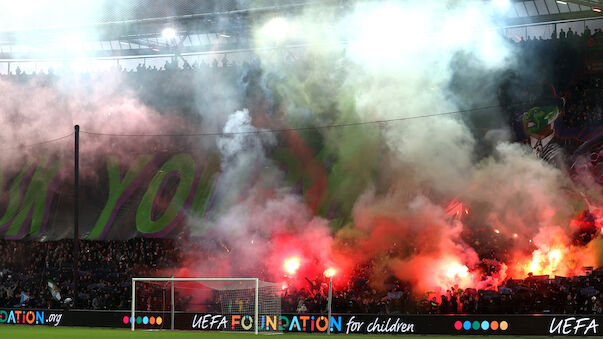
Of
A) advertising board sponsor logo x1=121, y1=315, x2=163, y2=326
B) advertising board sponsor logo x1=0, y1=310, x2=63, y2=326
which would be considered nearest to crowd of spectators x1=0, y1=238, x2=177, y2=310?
advertising board sponsor logo x1=0, y1=310, x2=63, y2=326

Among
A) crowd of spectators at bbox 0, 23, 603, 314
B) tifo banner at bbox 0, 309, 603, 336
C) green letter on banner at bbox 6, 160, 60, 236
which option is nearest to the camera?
tifo banner at bbox 0, 309, 603, 336

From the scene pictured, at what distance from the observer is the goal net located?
74.9ft

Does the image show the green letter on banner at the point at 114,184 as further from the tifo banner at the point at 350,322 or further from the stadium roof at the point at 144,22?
the tifo banner at the point at 350,322

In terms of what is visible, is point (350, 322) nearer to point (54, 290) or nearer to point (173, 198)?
point (173, 198)

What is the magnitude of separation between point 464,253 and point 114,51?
1930cm

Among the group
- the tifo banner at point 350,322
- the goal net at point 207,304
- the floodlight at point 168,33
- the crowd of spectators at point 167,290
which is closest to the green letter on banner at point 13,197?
the crowd of spectators at point 167,290

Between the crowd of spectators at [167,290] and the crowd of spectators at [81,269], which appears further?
the crowd of spectators at [81,269]

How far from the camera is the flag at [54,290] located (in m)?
30.0

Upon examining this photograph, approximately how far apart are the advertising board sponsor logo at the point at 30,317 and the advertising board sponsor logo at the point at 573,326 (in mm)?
16230

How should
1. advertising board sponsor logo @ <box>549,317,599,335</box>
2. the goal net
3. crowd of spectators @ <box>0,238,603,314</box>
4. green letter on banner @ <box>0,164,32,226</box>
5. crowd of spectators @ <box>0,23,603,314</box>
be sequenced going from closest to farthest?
1. advertising board sponsor logo @ <box>549,317,599,335</box>
2. the goal net
3. crowd of spectators @ <box>0,238,603,314</box>
4. crowd of spectators @ <box>0,23,603,314</box>
5. green letter on banner @ <box>0,164,32,226</box>

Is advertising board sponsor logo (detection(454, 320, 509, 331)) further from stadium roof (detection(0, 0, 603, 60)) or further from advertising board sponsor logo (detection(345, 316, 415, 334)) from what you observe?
→ stadium roof (detection(0, 0, 603, 60))

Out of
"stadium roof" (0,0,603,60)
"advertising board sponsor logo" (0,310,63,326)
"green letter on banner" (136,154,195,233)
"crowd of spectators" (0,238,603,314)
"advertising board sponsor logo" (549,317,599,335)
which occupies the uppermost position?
"stadium roof" (0,0,603,60)

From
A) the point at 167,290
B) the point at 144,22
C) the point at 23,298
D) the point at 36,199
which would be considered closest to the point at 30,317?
the point at 23,298

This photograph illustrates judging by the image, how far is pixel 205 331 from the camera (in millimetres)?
23266
